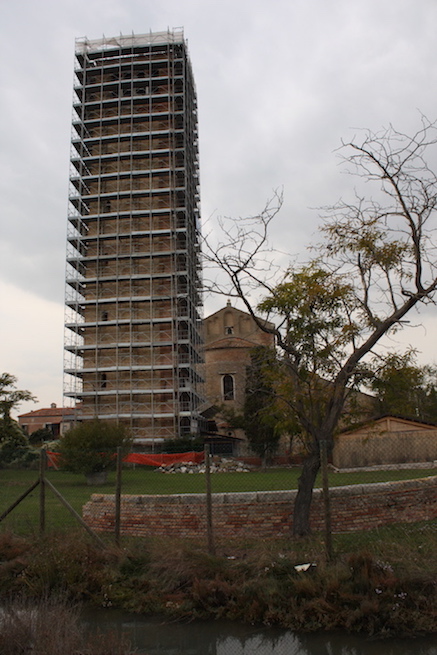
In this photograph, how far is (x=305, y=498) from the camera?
8.80 meters

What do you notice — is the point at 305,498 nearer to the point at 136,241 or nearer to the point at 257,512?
the point at 257,512

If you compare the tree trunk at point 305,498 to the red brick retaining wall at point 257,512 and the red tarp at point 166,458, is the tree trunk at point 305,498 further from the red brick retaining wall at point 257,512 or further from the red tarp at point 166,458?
the red tarp at point 166,458

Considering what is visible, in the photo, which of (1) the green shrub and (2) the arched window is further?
(2) the arched window

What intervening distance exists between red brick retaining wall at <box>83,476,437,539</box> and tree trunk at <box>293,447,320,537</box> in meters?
0.43

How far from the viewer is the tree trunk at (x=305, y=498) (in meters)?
8.73

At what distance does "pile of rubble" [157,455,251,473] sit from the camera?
28.5 meters

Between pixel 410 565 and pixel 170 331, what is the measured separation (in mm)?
37813

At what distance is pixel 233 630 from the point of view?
5.82 meters

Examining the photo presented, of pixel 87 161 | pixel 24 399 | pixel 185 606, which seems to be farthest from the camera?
pixel 87 161

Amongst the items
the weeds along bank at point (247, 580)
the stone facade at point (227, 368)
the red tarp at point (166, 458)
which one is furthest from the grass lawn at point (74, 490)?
the stone facade at point (227, 368)

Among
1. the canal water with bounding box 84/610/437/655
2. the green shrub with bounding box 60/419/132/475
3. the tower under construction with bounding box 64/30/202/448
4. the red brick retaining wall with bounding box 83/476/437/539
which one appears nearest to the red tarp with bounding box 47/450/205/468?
the green shrub with bounding box 60/419/132/475

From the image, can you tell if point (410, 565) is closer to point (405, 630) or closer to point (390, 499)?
point (405, 630)

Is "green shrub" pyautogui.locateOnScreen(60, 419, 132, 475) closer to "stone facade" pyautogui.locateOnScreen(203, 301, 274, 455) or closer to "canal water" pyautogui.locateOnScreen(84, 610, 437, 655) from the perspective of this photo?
"canal water" pyautogui.locateOnScreen(84, 610, 437, 655)

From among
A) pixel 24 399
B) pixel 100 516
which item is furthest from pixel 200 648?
pixel 24 399
